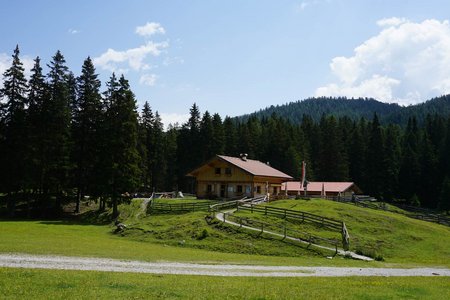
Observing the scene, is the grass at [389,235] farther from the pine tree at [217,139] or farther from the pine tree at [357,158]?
the pine tree at [357,158]

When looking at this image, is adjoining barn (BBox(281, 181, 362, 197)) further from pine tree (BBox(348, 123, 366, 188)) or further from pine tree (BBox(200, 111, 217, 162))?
pine tree (BBox(348, 123, 366, 188))

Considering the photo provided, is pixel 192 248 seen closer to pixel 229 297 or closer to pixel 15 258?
pixel 15 258

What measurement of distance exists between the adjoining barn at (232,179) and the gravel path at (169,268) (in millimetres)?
36058

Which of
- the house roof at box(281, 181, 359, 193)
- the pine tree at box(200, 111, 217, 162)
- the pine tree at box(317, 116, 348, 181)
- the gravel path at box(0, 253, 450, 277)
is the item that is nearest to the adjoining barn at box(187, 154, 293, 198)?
the house roof at box(281, 181, 359, 193)

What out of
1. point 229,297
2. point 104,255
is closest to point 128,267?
A: point 104,255

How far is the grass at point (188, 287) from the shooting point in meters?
13.0

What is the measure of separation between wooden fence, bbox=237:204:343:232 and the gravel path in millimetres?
14924

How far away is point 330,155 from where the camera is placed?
97000 millimetres

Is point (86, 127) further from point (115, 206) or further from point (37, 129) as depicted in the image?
point (115, 206)

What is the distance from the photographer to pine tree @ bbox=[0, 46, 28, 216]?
5106 cm

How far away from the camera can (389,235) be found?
4131 centimetres

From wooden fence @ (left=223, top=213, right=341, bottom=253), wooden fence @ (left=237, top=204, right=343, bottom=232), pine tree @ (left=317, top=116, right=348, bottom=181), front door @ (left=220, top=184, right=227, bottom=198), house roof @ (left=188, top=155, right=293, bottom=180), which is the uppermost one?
pine tree @ (left=317, top=116, right=348, bottom=181)

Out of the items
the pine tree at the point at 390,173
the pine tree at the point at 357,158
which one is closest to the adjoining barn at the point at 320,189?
the pine tree at the point at 390,173

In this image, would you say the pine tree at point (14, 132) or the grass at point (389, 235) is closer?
the grass at point (389, 235)
